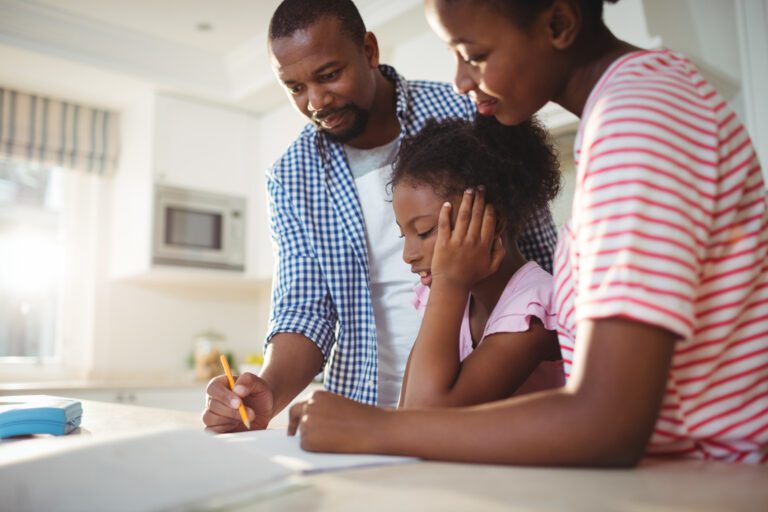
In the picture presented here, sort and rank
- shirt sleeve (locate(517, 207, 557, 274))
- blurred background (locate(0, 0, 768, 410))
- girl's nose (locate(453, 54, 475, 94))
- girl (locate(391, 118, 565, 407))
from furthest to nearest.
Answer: blurred background (locate(0, 0, 768, 410)) < shirt sleeve (locate(517, 207, 557, 274)) < girl (locate(391, 118, 565, 407)) < girl's nose (locate(453, 54, 475, 94))

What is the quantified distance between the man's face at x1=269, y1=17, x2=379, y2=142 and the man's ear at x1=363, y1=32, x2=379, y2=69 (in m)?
0.04

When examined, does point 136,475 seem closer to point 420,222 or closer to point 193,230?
point 420,222

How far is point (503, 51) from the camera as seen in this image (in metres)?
0.70

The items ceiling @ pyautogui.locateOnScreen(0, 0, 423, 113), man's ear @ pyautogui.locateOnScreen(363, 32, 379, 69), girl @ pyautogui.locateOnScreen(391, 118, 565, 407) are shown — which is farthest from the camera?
ceiling @ pyautogui.locateOnScreen(0, 0, 423, 113)

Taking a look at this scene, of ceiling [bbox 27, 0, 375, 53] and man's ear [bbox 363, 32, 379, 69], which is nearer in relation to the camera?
man's ear [bbox 363, 32, 379, 69]

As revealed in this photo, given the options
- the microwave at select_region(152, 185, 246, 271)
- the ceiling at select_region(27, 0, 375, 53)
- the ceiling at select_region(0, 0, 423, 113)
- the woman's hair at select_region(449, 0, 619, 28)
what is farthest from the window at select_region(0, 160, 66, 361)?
the woman's hair at select_region(449, 0, 619, 28)

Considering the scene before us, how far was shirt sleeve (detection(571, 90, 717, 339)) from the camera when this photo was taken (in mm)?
531

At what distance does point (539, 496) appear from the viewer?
458 mm

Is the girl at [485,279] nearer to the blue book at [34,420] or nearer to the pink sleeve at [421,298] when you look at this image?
the pink sleeve at [421,298]

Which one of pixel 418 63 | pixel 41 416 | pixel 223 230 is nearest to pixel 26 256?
pixel 223 230

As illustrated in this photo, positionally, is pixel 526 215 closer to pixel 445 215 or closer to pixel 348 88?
pixel 445 215

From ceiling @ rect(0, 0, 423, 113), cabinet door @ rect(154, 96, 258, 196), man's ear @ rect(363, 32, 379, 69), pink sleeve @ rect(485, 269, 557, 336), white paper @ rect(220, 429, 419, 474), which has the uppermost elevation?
ceiling @ rect(0, 0, 423, 113)

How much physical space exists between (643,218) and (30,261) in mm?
3771

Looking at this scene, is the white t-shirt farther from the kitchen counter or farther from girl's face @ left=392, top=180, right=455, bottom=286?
the kitchen counter
